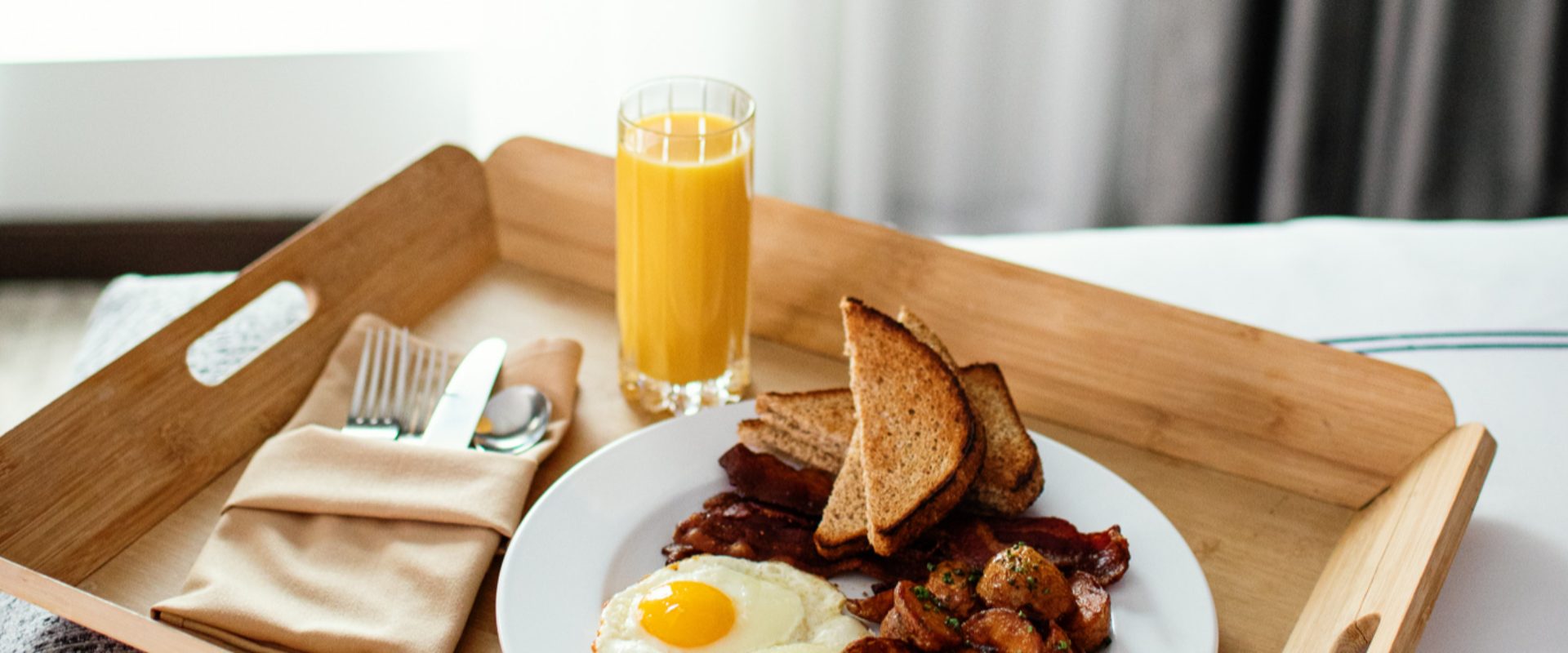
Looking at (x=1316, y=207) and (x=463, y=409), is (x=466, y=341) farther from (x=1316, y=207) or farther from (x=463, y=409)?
(x=1316, y=207)

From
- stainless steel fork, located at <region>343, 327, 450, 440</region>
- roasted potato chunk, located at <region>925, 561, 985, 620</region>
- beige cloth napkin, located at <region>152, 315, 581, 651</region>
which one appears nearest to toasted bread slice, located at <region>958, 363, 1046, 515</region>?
roasted potato chunk, located at <region>925, 561, 985, 620</region>

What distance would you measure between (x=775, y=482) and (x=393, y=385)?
0.46 m

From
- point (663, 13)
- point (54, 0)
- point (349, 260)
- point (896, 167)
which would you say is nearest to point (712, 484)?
point (349, 260)

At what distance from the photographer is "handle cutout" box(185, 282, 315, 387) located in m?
1.57

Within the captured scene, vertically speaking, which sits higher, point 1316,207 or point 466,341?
point 466,341

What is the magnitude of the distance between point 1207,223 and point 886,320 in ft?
6.91

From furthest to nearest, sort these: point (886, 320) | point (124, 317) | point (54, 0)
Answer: point (54, 0) < point (124, 317) < point (886, 320)

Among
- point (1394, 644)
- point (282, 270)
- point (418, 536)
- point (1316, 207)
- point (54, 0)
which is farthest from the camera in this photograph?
point (1316, 207)

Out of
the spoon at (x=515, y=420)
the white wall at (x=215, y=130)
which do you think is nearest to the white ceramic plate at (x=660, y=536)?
the spoon at (x=515, y=420)

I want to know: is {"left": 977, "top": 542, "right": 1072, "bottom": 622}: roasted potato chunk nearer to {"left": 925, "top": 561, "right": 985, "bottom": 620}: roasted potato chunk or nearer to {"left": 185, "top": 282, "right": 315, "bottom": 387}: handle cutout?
{"left": 925, "top": 561, "right": 985, "bottom": 620}: roasted potato chunk

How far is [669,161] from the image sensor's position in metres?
1.29

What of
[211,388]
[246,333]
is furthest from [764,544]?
[246,333]

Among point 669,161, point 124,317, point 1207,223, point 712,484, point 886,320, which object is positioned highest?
point 669,161

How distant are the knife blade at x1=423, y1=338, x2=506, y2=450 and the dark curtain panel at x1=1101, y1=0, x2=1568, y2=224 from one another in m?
2.01
